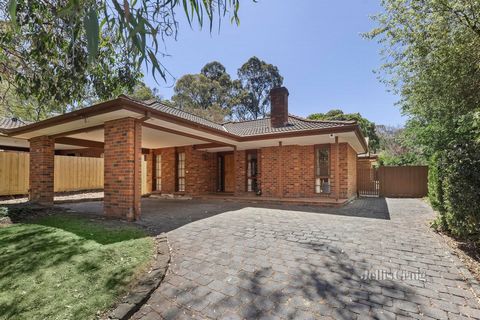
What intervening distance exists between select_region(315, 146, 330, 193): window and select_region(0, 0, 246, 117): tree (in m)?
8.07

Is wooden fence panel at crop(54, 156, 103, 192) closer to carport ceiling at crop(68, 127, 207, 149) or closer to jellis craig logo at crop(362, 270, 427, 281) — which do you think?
carport ceiling at crop(68, 127, 207, 149)

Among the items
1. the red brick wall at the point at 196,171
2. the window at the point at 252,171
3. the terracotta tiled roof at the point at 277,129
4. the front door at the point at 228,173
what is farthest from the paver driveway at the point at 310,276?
the front door at the point at 228,173

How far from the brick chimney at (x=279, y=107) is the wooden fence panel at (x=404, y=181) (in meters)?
7.07

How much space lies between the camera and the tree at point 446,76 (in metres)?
4.21

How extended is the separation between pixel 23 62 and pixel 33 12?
1.46 meters

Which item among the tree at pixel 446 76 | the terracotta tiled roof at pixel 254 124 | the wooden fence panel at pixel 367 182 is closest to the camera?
the tree at pixel 446 76

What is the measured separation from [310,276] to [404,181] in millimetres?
13624

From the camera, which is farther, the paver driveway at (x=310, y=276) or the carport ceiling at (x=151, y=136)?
the carport ceiling at (x=151, y=136)

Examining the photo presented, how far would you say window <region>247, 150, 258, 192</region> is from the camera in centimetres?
1253

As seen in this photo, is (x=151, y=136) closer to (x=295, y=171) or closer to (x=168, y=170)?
(x=168, y=170)

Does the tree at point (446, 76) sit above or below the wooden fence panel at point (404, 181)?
above

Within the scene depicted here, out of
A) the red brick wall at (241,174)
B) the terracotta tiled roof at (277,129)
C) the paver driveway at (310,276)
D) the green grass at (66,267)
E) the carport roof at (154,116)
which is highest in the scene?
the terracotta tiled roof at (277,129)

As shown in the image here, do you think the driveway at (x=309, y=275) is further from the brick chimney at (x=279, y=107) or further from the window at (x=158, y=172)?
the window at (x=158, y=172)

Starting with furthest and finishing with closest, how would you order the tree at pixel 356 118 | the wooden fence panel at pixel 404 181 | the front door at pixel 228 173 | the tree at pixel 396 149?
the tree at pixel 356 118, the tree at pixel 396 149, the front door at pixel 228 173, the wooden fence panel at pixel 404 181
